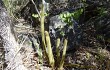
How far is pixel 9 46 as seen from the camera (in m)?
2.71

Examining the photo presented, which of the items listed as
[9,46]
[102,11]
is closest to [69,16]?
[102,11]

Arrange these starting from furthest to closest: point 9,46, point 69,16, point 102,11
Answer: point 102,11
point 69,16
point 9,46

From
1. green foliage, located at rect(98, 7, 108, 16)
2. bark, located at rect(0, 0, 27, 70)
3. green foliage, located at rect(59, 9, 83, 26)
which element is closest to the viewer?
bark, located at rect(0, 0, 27, 70)

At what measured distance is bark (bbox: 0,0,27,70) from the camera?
2.62m

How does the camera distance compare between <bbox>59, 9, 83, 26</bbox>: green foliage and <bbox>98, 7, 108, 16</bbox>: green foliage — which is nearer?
<bbox>59, 9, 83, 26</bbox>: green foliage

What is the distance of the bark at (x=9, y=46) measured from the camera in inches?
103

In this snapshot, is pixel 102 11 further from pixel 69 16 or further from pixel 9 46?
pixel 9 46

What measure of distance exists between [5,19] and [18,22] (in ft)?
4.36

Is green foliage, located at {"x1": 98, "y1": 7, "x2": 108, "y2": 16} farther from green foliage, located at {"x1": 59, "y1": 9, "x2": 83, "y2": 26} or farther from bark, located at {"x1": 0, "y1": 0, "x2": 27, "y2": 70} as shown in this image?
bark, located at {"x1": 0, "y1": 0, "x2": 27, "y2": 70}

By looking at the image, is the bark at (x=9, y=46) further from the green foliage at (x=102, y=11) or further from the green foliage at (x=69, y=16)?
the green foliage at (x=102, y=11)

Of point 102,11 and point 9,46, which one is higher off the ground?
point 102,11

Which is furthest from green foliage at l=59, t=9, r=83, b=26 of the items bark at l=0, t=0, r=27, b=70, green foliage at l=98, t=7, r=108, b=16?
bark at l=0, t=0, r=27, b=70

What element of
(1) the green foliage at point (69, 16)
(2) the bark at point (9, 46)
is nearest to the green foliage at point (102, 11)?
(1) the green foliage at point (69, 16)

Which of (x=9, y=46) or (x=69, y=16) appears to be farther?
(x=69, y=16)
